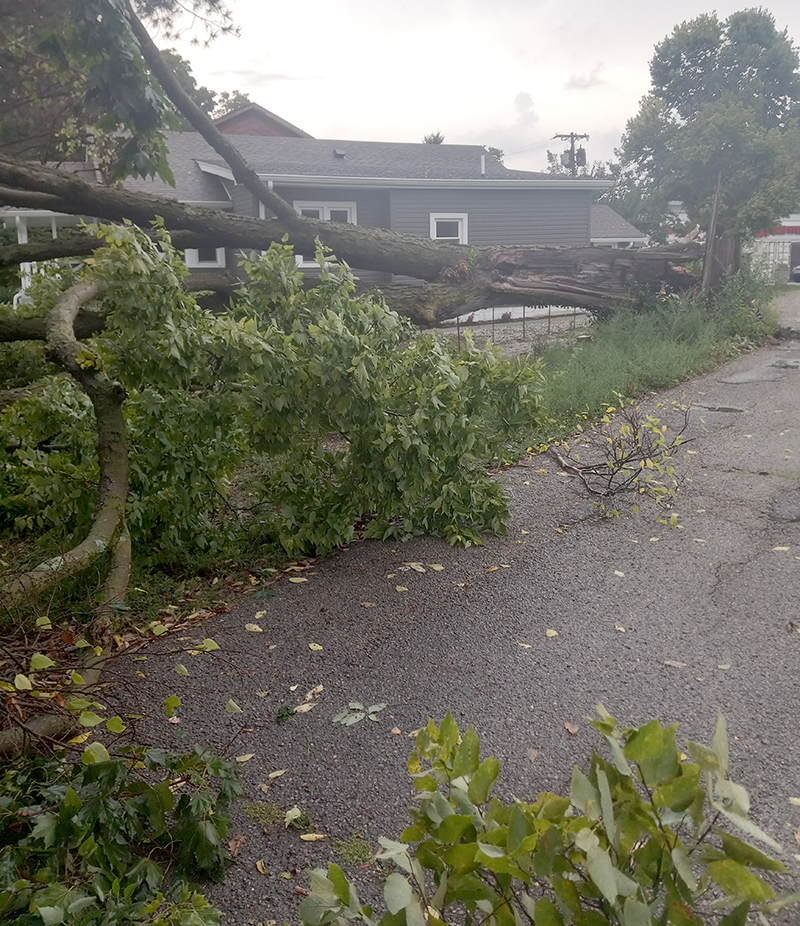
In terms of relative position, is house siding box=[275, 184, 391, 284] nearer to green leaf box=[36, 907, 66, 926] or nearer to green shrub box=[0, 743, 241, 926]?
green shrub box=[0, 743, 241, 926]

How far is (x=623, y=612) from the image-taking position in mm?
4859

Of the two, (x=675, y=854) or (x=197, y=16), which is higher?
(x=197, y=16)

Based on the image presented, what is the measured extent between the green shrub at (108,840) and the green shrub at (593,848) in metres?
1.19

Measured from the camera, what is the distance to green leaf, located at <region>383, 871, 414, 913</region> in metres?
1.37

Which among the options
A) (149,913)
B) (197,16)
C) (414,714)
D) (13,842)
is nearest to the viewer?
(149,913)

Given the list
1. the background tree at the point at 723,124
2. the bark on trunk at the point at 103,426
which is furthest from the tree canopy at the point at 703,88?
the bark on trunk at the point at 103,426

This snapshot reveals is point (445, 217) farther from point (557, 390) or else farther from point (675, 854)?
point (675, 854)

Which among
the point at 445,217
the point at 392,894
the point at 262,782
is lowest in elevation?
the point at 262,782

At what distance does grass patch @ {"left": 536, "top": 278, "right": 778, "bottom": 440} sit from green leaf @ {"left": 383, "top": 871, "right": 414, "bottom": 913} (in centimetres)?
643

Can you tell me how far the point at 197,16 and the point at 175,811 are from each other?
8679 mm

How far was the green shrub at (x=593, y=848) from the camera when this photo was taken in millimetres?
1389

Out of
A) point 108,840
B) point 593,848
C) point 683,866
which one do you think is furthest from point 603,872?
point 108,840

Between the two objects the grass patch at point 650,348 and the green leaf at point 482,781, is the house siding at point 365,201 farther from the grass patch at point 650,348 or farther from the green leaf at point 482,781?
the green leaf at point 482,781

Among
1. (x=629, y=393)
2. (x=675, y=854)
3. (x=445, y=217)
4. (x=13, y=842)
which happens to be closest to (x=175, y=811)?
(x=13, y=842)
